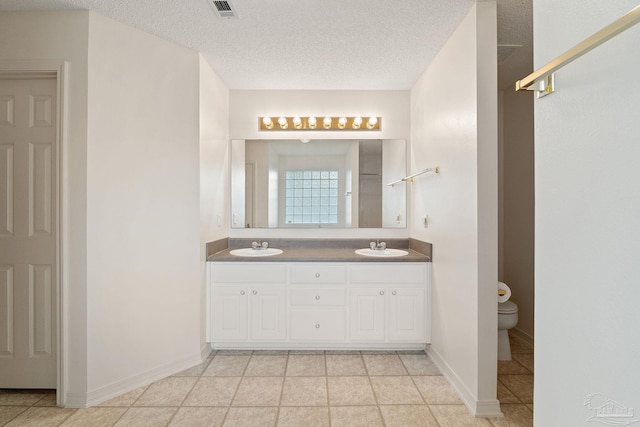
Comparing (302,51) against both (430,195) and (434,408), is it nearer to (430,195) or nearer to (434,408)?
(430,195)

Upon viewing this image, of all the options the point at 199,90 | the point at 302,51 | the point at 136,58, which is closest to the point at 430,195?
the point at 302,51

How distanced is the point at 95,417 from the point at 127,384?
29 centimetres

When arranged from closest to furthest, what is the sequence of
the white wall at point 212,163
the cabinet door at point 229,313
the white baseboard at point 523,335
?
1. the white wall at point 212,163
2. the cabinet door at point 229,313
3. the white baseboard at point 523,335

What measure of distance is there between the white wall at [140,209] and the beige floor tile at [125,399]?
0.06 metres

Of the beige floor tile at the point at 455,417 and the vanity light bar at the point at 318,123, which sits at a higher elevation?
the vanity light bar at the point at 318,123

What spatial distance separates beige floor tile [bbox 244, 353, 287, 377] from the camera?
8.26 feet

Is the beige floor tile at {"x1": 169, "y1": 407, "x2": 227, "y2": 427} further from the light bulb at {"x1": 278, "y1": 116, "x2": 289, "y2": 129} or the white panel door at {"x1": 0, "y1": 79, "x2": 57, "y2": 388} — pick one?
the light bulb at {"x1": 278, "y1": 116, "x2": 289, "y2": 129}

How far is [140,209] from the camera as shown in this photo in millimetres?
2338

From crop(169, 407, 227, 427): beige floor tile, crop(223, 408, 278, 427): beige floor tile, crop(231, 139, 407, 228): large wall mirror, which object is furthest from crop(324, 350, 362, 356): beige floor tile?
crop(231, 139, 407, 228): large wall mirror

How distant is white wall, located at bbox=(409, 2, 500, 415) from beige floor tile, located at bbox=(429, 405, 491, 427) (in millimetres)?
55
